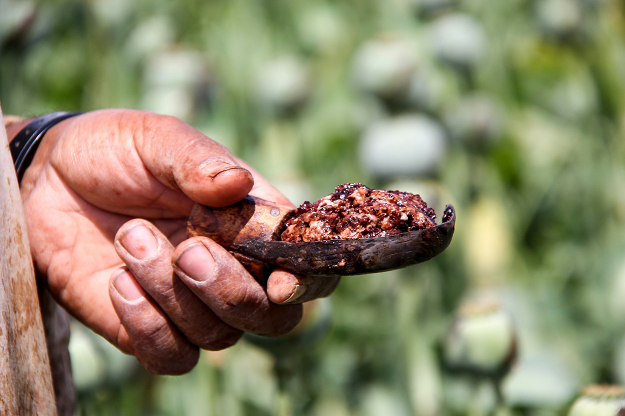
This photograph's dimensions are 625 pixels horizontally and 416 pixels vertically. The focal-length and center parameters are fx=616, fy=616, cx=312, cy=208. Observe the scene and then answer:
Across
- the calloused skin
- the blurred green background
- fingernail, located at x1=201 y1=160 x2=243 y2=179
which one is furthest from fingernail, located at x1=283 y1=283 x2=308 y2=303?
the blurred green background

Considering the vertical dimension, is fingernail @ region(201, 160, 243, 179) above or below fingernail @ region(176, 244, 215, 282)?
above

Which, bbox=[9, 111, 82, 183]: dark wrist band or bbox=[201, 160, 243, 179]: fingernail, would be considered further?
bbox=[9, 111, 82, 183]: dark wrist band

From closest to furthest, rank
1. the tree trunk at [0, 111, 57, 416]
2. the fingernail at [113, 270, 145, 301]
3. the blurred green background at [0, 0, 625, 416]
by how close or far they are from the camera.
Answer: the tree trunk at [0, 111, 57, 416] → the fingernail at [113, 270, 145, 301] → the blurred green background at [0, 0, 625, 416]

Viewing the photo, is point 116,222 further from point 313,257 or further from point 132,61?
point 132,61

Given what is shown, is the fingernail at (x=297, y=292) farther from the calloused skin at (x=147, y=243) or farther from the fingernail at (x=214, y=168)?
the fingernail at (x=214, y=168)

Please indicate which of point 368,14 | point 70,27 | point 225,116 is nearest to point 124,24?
point 70,27

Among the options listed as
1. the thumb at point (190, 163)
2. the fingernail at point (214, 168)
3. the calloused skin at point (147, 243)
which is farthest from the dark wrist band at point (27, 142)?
the fingernail at point (214, 168)

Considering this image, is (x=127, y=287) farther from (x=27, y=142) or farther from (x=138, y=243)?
(x=27, y=142)

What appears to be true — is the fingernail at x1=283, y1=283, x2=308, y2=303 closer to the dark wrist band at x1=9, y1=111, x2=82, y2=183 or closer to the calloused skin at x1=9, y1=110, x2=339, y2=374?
the calloused skin at x1=9, y1=110, x2=339, y2=374
